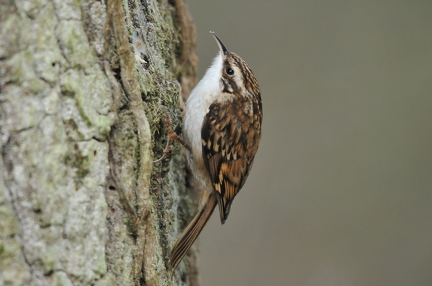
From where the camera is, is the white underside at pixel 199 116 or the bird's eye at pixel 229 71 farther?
the bird's eye at pixel 229 71

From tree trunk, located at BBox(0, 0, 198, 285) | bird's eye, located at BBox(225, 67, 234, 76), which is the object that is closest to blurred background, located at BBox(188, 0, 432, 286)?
bird's eye, located at BBox(225, 67, 234, 76)

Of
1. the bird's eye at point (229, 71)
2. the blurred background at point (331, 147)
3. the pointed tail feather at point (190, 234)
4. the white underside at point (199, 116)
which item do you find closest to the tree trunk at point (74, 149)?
the pointed tail feather at point (190, 234)

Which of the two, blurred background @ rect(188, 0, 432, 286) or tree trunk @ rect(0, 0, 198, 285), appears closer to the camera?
tree trunk @ rect(0, 0, 198, 285)

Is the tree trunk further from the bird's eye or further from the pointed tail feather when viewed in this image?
the bird's eye

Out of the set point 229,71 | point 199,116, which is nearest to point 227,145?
point 199,116

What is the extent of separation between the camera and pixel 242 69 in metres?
2.86

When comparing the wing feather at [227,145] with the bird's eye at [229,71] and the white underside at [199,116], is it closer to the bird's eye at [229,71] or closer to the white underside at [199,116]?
the white underside at [199,116]

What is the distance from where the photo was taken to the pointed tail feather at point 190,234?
2271mm

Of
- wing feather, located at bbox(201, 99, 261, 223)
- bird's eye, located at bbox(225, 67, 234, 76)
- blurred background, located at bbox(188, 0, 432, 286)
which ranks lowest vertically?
blurred background, located at bbox(188, 0, 432, 286)

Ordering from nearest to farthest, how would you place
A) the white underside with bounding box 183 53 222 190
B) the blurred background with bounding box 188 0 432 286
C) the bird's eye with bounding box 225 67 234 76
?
1. the white underside with bounding box 183 53 222 190
2. the bird's eye with bounding box 225 67 234 76
3. the blurred background with bounding box 188 0 432 286

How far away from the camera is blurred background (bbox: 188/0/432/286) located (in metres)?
4.54

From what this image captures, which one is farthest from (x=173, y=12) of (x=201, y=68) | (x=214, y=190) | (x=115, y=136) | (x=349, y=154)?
(x=349, y=154)

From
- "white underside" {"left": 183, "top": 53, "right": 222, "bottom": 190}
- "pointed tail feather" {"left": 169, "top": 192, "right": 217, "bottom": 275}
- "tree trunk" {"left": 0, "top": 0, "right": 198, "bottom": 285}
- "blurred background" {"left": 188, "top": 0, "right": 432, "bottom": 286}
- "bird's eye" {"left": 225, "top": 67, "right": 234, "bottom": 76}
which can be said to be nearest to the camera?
"tree trunk" {"left": 0, "top": 0, "right": 198, "bottom": 285}

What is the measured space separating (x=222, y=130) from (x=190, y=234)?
55 centimetres
